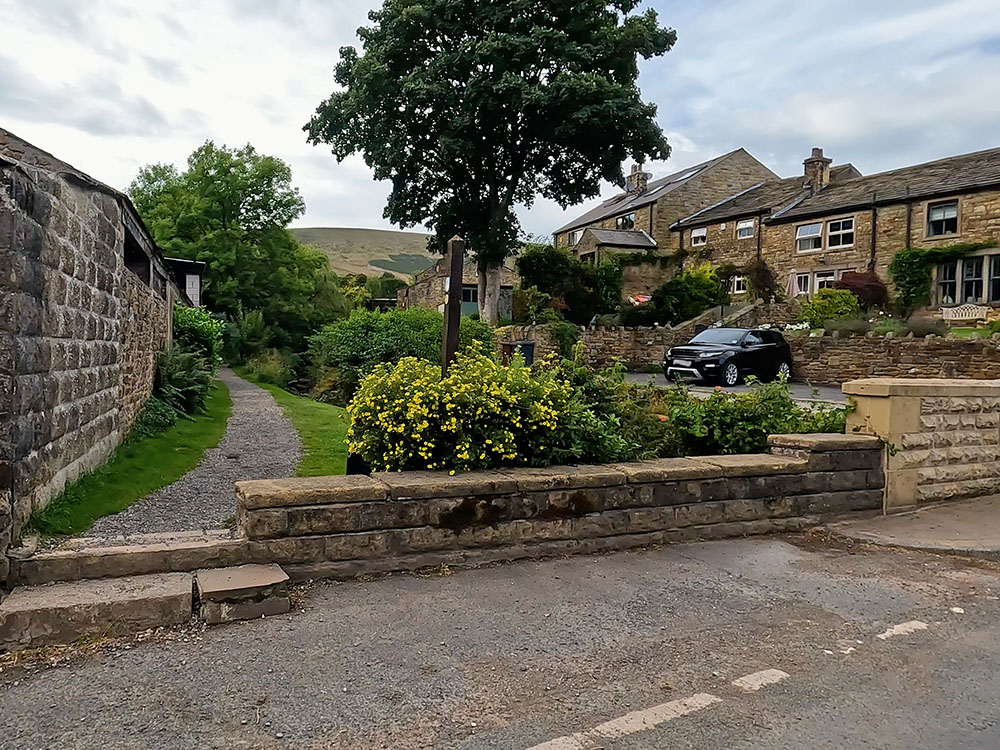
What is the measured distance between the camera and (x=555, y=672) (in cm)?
331

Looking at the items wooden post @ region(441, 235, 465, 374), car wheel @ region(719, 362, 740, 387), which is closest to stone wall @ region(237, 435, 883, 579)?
wooden post @ region(441, 235, 465, 374)

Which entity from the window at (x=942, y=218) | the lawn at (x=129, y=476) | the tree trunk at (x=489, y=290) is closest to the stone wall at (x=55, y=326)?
the lawn at (x=129, y=476)

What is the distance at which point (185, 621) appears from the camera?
3609 millimetres

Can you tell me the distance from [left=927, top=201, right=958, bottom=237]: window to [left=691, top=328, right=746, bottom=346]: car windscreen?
1416cm

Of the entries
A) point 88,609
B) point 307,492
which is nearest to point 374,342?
point 307,492

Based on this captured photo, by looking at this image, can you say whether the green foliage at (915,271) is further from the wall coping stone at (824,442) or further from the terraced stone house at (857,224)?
the wall coping stone at (824,442)

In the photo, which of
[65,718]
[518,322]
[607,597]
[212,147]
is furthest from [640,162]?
[65,718]

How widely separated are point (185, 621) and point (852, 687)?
126 inches

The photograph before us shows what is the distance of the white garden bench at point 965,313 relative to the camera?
25.0 meters

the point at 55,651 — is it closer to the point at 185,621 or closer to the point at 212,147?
the point at 185,621

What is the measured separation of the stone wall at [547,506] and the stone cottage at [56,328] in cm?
126

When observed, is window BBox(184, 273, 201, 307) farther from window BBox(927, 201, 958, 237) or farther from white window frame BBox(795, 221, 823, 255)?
window BBox(927, 201, 958, 237)

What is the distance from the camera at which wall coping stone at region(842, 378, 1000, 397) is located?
6398mm

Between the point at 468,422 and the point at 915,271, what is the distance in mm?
28962
